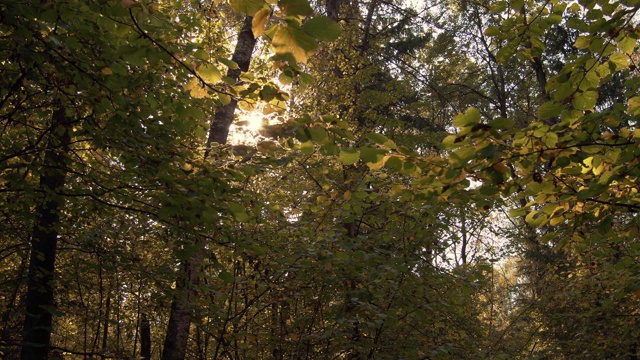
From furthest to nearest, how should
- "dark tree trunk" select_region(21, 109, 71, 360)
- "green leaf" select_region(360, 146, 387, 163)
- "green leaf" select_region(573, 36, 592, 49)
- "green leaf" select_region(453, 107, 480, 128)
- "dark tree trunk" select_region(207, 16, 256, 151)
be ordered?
1. "dark tree trunk" select_region(207, 16, 256, 151)
2. "dark tree trunk" select_region(21, 109, 71, 360)
3. "green leaf" select_region(573, 36, 592, 49)
4. "green leaf" select_region(360, 146, 387, 163)
5. "green leaf" select_region(453, 107, 480, 128)

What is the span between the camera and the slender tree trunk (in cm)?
497

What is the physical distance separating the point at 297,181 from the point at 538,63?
8.55m

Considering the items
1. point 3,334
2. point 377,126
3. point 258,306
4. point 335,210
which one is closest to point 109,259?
point 3,334

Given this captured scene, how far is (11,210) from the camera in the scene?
4641 mm

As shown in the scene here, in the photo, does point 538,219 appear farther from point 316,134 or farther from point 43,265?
point 43,265

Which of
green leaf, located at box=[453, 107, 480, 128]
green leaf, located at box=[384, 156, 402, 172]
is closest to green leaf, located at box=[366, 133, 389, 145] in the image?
green leaf, located at box=[384, 156, 402, 172]

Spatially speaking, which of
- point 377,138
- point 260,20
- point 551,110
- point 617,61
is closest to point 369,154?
point 377,138

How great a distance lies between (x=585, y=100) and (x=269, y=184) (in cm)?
513

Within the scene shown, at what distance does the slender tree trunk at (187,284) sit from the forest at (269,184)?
3 centimetres

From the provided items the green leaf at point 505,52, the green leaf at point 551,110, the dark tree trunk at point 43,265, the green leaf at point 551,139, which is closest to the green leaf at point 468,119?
the green leaf at point 551,139

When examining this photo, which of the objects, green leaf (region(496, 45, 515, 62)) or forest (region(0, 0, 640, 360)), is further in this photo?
green leaf (region(496, 45, 515, 62))

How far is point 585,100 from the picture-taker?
2812 millimetres

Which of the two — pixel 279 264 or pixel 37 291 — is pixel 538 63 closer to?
pixel 279 264

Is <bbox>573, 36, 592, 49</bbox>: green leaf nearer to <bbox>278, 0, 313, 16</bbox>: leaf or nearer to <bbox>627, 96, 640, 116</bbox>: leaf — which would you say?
<bbox>627, 96, 640, 116</bbox>: leaf
